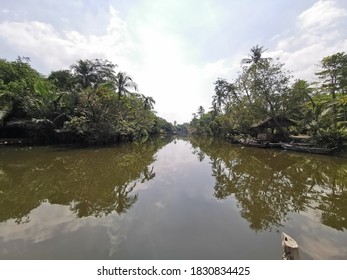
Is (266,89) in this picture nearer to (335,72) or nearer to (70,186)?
(335,72)

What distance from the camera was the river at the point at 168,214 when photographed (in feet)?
12.2

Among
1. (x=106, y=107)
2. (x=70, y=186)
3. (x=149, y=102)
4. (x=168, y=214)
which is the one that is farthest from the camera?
(x=149, y=102)

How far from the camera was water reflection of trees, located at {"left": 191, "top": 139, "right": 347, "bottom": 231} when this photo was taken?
205 inches

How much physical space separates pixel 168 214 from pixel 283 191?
387 cm

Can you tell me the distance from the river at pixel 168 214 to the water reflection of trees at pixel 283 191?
0.03 meters

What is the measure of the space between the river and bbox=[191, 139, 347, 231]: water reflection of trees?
0.08 ft

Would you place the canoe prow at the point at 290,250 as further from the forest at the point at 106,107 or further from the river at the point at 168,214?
the forest at the point at 106,107

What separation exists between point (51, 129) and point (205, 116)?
172 ft

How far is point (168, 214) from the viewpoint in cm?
535

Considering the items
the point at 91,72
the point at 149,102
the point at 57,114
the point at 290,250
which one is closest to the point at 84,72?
the point at 91,72

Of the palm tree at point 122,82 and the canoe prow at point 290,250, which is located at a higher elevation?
the palm tree at point 122,82

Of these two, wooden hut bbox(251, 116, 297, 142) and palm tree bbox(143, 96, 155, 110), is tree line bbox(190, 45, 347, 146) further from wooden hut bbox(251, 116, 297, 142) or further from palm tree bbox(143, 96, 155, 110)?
palm tree bbox(143, 96, 155, 110)

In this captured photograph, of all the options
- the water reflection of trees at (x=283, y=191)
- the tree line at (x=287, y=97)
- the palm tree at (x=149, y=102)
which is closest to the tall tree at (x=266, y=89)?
the tree line at (x=287, y=97)

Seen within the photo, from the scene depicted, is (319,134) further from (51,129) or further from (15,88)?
(15,88)
